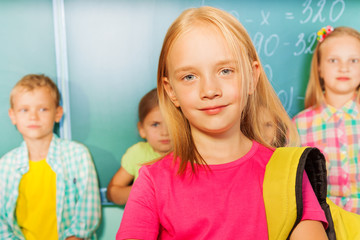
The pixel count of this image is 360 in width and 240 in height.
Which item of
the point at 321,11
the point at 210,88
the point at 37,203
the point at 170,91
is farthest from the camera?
the point at 321,11

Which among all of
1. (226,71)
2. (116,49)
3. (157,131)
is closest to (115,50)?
(116,49)

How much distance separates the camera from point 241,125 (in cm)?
103

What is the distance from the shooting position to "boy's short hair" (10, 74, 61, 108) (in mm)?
1463

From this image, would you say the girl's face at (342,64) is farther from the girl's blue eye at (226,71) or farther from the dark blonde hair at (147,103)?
the girl's blue eye at (226,71)

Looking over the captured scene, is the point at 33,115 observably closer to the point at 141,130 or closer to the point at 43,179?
the point at 43,179

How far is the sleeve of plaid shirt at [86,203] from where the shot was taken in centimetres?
144

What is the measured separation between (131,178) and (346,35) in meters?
1.09

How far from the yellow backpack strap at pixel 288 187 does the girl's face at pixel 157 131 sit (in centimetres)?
71

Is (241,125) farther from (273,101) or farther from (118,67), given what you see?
(118,67)

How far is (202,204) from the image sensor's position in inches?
33.6

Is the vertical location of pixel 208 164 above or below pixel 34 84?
below

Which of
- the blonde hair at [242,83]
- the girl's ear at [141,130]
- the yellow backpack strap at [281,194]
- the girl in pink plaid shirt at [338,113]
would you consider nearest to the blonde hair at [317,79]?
the girl in pink plaid shirt at [338,113]

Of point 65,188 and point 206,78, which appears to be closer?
point 206,78

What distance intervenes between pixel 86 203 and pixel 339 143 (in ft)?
3.50
